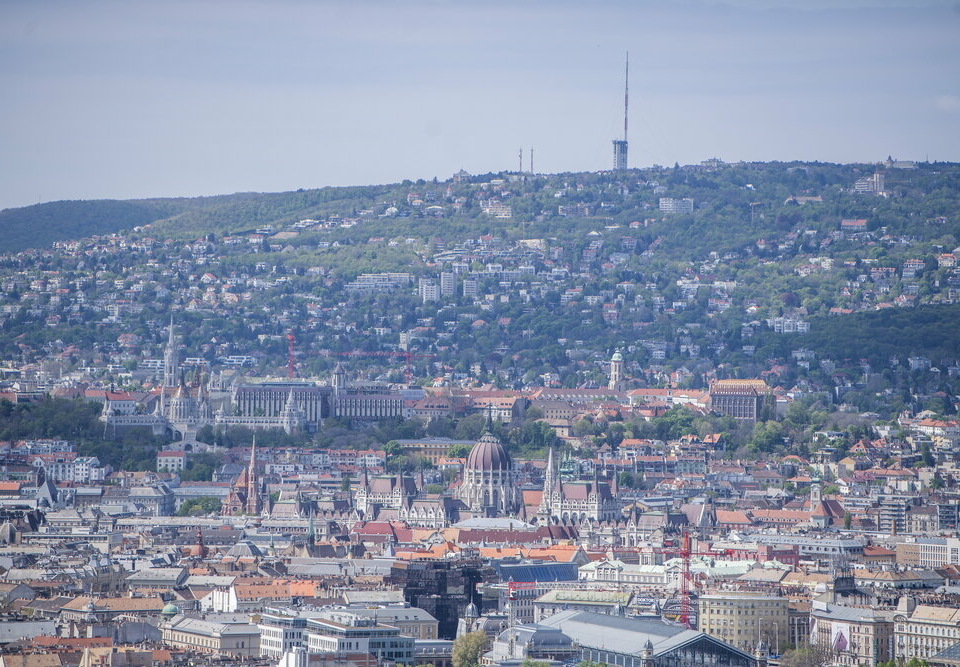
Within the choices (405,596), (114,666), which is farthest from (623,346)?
(114,666)

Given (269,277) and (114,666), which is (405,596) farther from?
(269,277)

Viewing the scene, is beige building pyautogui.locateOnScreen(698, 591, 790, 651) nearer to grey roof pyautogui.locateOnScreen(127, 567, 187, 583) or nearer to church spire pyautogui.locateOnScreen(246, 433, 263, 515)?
grey roof pyautogui.locateOnScreen(127, 567, 187, 583)

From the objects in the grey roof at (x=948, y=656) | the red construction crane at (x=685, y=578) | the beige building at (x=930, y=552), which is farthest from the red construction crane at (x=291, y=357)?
the grey roof at (x=948, y=656)

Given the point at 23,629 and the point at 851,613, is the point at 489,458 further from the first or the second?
the point at 23,629

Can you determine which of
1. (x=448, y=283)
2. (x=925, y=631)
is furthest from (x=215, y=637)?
(x=448, y=283)

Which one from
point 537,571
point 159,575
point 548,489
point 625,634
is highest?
point 625,634

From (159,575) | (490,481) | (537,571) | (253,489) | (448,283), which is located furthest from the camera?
(448,283)

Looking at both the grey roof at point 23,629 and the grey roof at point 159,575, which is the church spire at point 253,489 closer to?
the grey roof at point 159,575
